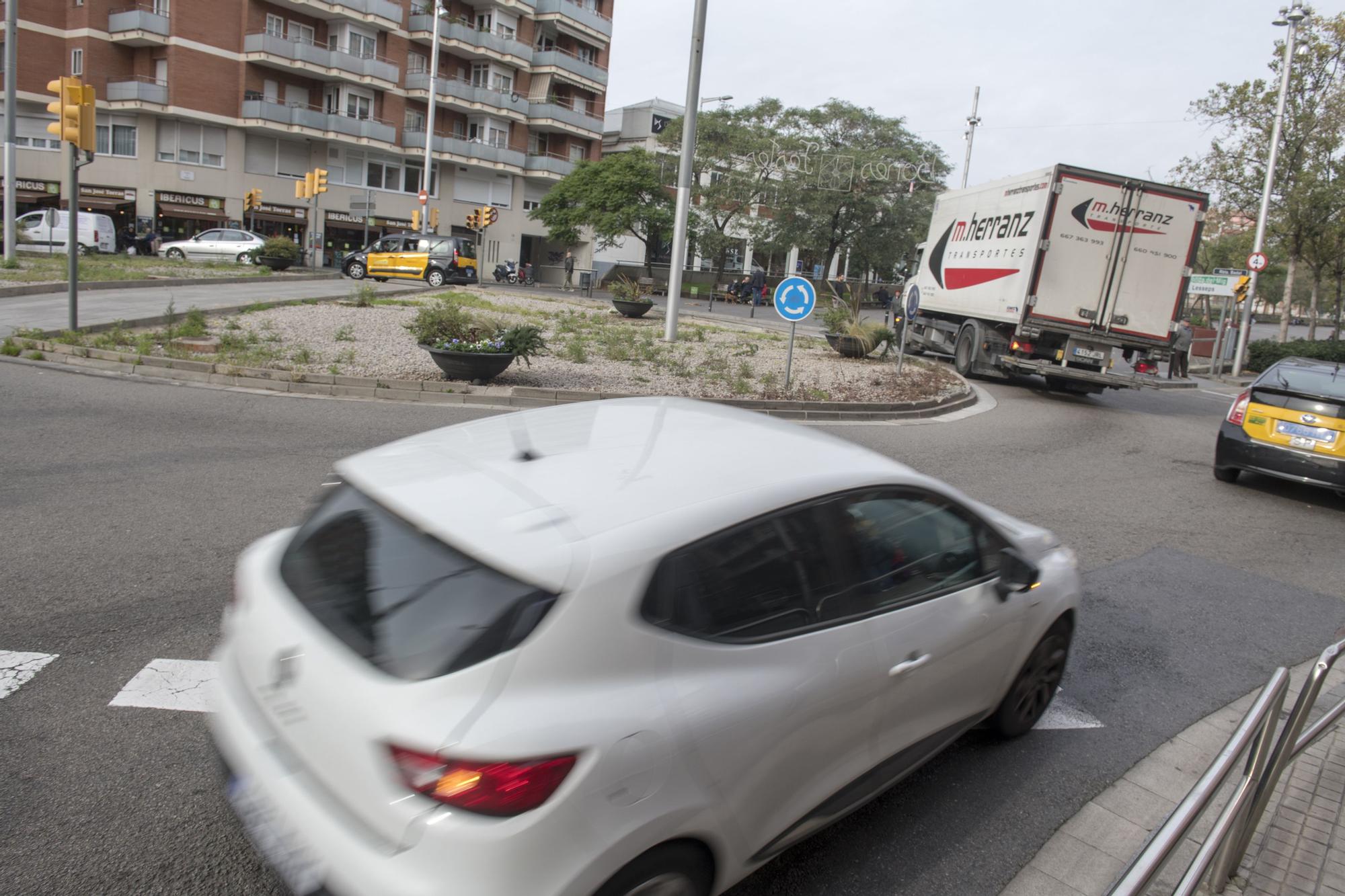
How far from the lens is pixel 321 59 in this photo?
46.4m

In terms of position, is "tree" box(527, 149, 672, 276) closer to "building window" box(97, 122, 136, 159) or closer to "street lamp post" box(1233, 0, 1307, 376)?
"building window" box(97, 122, 136, 159)

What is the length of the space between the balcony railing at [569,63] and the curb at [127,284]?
3296 centimetres

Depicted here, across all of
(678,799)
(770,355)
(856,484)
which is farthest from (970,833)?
(770,355)

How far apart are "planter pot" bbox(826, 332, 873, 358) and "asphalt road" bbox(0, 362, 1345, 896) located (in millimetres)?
8036

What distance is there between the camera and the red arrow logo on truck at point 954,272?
17820 millimetres

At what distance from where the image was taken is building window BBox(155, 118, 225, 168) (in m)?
42.9

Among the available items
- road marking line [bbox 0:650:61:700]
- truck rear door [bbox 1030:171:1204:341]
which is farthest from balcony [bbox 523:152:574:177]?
road marking line [bbox 0:650:61:700]

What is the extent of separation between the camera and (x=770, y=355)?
18.9 metres

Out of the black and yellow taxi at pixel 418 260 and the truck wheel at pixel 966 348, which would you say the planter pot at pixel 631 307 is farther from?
the black and yellow taxi at pixel 418 260

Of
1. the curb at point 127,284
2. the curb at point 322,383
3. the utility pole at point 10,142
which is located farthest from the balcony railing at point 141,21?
the curb at point 322,383

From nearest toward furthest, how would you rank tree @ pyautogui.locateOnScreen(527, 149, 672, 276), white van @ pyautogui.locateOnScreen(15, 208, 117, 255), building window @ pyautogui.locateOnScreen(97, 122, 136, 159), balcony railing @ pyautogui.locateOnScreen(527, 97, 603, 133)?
white van @ pyautogui.locateOnScreen(15, 208, 117, 255)
building window @ pyautogui.locateOnScreen(97, 122, 136, 159)
tree @ pyautogui.locateOnScreen(527, 149, 672, 276)
balcony railing @ pyautogui.locateOnScreen(527, 97, 603, 133)

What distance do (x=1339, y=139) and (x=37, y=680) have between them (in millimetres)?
36919

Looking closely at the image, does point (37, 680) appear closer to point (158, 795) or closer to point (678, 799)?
point (158, 795)

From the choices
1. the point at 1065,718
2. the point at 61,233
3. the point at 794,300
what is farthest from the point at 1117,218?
the point at 61,233
